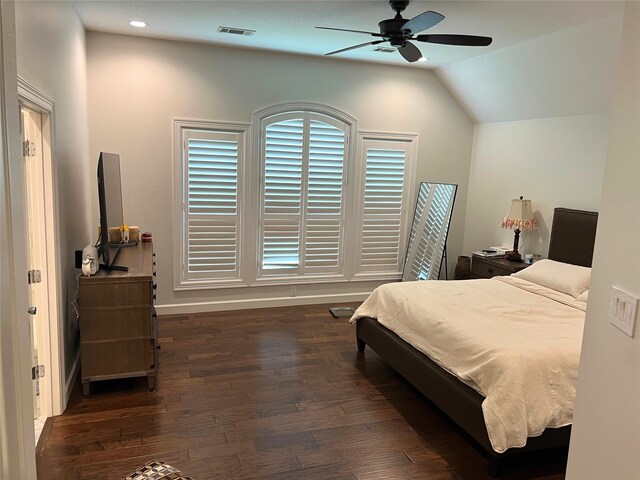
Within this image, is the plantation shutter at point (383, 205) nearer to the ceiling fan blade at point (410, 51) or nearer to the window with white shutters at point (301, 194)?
the window with white shutters at point (301, 194)

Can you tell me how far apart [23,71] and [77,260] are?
150 cm

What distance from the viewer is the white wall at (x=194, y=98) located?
4.80 meters

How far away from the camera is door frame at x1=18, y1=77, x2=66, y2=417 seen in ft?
9.56

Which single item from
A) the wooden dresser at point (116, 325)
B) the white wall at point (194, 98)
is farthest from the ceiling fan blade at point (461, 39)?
the wooden dresser at point (116, 325)

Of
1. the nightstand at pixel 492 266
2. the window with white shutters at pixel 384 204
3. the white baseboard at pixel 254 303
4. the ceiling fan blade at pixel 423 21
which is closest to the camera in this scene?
the ceiling fan blade at pixel 423 21

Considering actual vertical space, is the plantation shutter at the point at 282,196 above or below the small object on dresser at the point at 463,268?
above

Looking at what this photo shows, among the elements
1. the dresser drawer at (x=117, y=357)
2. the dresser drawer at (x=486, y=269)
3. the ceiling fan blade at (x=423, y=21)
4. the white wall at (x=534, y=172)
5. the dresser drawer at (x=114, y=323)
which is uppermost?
the ceiling fan blade at (x=423, y=21)

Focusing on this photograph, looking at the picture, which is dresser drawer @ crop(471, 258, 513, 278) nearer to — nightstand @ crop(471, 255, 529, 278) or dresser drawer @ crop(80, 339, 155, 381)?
nightstand @ crop(471, 255, 529, 278)

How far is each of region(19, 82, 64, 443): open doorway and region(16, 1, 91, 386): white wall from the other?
109 millimetres

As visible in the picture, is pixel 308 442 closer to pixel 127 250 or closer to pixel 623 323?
pixel 623 323

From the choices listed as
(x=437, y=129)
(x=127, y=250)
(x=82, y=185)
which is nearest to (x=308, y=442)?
(x=127, y=250)

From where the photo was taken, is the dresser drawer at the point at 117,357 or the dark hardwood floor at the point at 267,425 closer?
the dark hardwood floor at the point at 267,425

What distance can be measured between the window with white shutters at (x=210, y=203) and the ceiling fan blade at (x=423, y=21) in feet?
8.31

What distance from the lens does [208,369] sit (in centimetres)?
400
